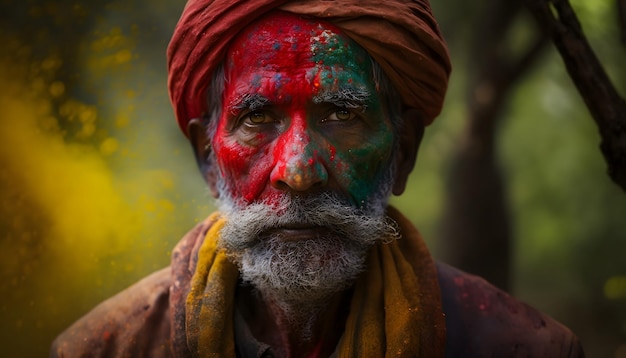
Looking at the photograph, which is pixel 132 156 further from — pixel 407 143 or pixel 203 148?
pixel 407 143

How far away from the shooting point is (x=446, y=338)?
3.03m

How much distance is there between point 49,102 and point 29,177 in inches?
20.7

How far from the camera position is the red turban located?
9.16ft

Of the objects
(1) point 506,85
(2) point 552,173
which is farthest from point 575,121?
(1) point 506,85

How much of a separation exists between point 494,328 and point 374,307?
597mm

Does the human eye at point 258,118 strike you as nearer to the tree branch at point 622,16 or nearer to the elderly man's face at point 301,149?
the elderly man's face at point 301,149

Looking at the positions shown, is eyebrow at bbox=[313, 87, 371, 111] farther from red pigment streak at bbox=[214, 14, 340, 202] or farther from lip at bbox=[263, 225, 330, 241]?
lip at bbox=[263, 225, 330, 241]

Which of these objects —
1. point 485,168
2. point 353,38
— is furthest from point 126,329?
point 485,168

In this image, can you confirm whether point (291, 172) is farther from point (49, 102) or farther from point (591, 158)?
point (591, 158)

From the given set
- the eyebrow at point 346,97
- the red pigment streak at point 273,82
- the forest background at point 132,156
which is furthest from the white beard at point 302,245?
the forest background at point 132,156

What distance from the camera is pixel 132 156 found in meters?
5.41

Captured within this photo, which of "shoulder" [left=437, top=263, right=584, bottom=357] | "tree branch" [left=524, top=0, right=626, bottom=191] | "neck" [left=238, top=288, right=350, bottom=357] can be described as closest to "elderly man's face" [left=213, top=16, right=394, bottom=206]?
"neck" [left=238, top=288, right=350, bottom=357]

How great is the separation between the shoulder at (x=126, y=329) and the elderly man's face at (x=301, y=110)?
0.72 metres

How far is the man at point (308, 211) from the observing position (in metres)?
2.79
